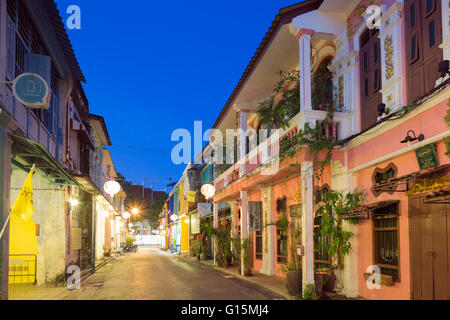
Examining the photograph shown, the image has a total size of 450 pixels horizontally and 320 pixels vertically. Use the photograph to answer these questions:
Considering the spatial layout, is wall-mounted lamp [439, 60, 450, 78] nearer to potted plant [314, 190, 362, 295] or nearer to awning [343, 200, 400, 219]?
awning [343, 200, 400, 219]

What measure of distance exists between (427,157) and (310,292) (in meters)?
4.49

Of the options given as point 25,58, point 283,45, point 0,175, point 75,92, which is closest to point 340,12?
point 283,45

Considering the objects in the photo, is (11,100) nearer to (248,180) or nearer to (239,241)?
(248,180)

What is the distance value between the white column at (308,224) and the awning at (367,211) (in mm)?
884

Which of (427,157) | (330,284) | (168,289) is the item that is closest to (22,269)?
(168,289)

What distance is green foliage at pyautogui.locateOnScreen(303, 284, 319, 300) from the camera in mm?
10047

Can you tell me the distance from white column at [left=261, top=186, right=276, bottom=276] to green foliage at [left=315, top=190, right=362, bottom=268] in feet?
19.6

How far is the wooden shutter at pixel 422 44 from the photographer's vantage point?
24.6 feet

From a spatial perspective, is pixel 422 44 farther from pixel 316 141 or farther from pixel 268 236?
pixel 268 236

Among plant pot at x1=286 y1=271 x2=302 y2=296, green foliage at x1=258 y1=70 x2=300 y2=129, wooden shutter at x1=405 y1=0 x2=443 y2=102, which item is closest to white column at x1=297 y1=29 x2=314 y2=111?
green foliage at x1=258 y1=70 x2=300 y2=129

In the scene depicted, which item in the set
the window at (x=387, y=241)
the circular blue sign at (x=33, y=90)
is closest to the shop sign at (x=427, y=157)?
the window at (x=387, y=241)

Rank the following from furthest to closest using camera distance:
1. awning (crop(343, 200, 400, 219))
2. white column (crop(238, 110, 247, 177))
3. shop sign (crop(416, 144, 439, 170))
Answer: white column (crop(238, 110, 247, 177)) → awning (crop(343, 200, 400, 219)) → shop sign (crop(416, 144, 439, 170))

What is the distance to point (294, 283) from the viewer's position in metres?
11.1

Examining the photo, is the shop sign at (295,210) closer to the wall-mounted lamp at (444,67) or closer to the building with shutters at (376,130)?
the building with shutters at (376,130)
